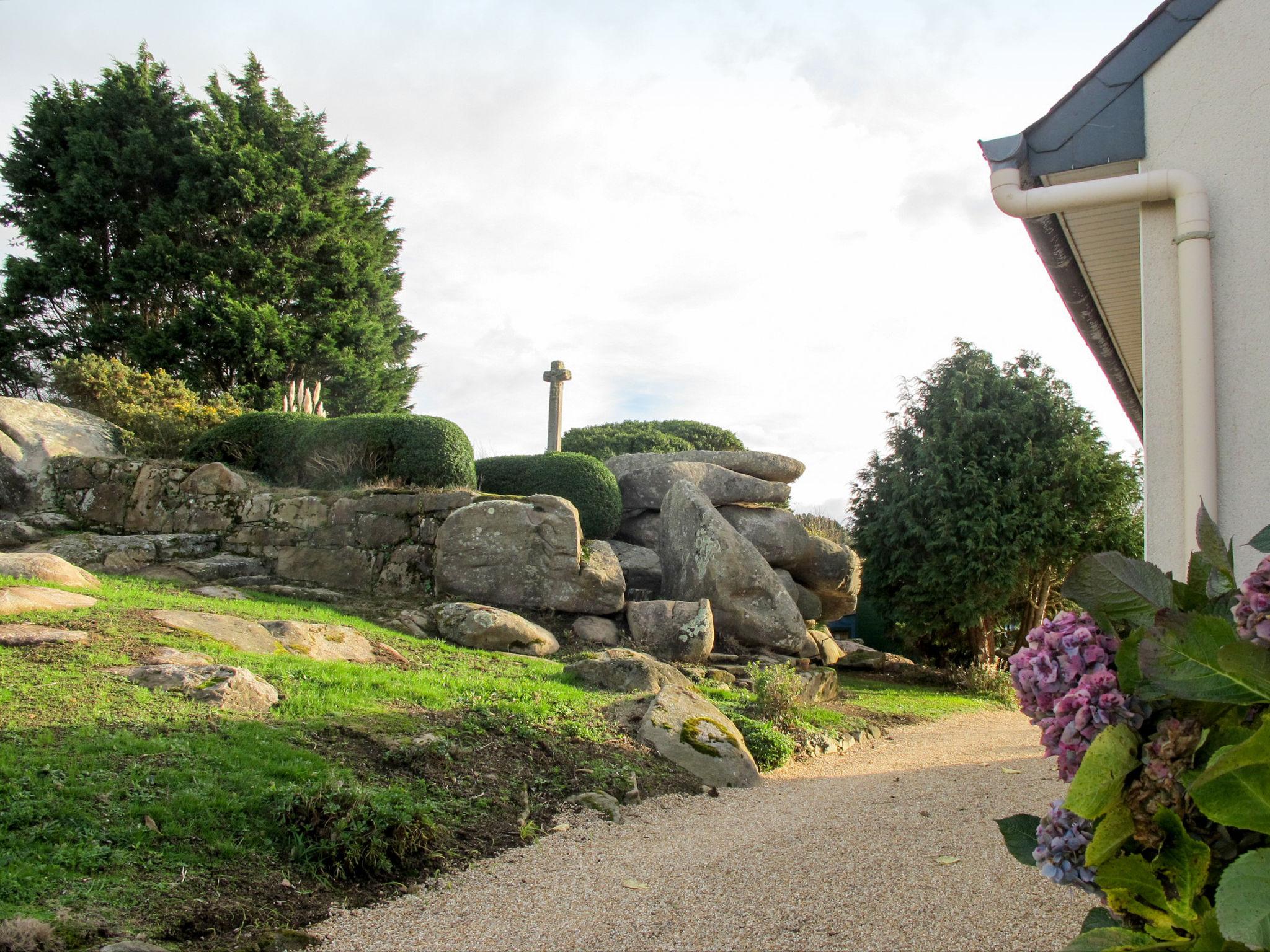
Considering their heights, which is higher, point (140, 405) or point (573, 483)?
point (140, 405)

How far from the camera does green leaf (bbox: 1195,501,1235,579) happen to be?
171cm

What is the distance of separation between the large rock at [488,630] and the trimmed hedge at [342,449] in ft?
9.79

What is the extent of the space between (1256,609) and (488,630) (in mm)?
8330

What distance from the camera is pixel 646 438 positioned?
18438mm

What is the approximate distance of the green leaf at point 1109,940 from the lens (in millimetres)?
1554

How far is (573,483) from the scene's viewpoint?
1306 centimetres

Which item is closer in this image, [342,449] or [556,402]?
[342,449]

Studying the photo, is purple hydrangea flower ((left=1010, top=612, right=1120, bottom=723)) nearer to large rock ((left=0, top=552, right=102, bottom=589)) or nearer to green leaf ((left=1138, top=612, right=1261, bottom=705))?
green leaf ((left=1138, top=612, right=1261, bottom=705))

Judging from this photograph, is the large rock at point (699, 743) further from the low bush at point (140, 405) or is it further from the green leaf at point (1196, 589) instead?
the low bush at point (140, 405)

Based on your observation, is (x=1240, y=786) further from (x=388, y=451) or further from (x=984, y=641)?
(x=984, y=641)

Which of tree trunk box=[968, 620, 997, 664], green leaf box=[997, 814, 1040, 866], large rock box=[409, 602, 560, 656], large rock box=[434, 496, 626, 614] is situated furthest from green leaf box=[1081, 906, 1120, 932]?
tree trunk box=[968, 620, 997, 664]

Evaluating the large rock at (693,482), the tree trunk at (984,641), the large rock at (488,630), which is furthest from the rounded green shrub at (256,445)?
the tree trunk at (984,641)

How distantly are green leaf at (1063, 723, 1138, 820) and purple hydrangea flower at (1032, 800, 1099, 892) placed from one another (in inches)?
7.6

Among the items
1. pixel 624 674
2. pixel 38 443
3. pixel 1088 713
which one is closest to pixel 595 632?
pixel 624 674
